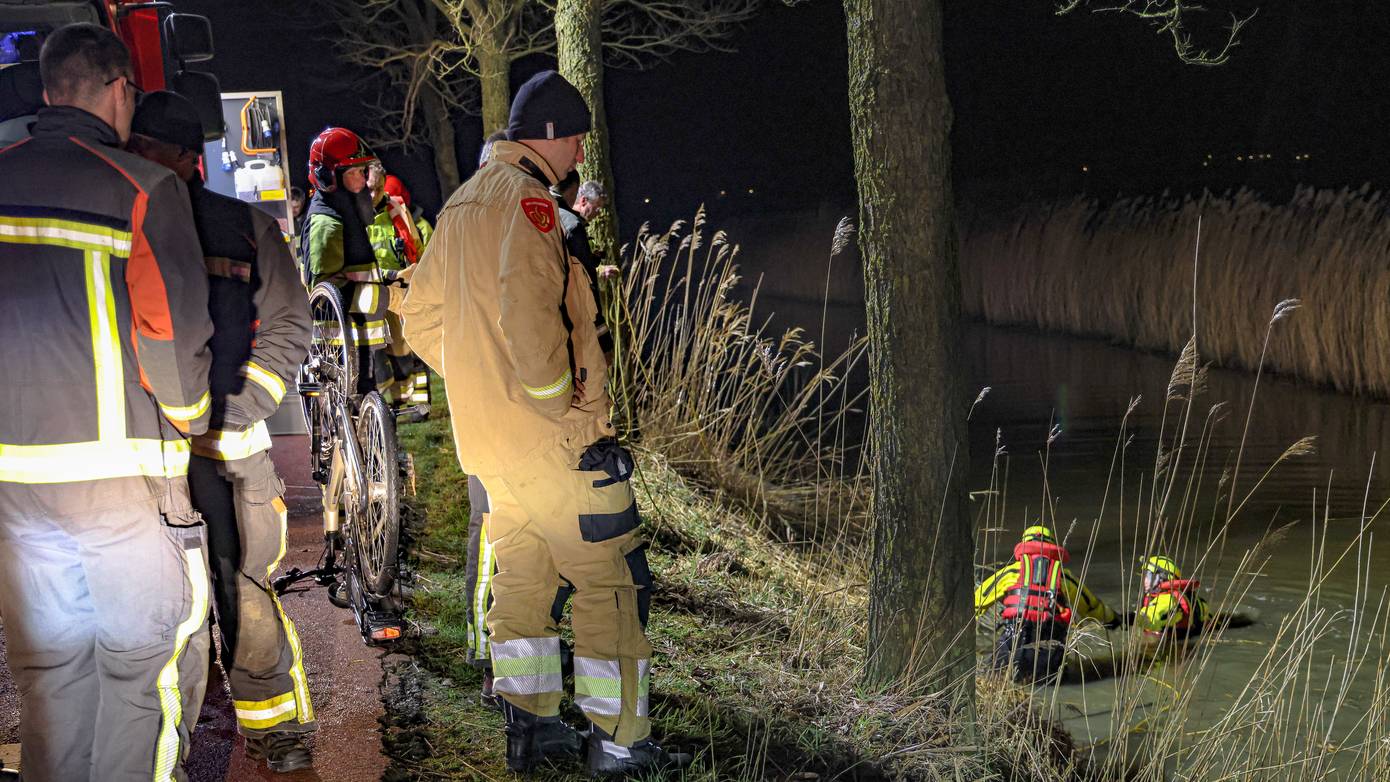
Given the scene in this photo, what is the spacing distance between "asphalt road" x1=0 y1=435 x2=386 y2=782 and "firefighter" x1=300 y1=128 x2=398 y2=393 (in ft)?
4.66

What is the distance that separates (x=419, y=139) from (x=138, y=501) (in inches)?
1130

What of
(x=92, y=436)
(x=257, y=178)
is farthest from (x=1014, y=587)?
(x=257, y=178)

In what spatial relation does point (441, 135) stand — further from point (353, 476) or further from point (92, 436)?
point (92, 436)

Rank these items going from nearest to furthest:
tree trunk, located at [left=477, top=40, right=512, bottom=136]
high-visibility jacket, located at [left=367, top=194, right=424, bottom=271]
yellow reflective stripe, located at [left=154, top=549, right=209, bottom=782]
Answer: yellow reflective stripe, located at [left=154, top=549, right=209, bottom=782] → high-visibility jacket, located at [left=367, top=194, right=424, bottom=271] → tree trunk, located at [left=477, top=40, right=512, bottom=136]

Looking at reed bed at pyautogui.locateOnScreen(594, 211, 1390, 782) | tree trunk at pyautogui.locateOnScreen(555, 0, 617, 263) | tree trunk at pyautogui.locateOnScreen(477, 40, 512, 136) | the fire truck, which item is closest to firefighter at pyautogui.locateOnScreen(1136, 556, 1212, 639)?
reed bed at pyautogui.locateOnScreen(594, 211, 1390, 782)

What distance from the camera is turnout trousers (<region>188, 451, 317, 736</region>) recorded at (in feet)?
12.9

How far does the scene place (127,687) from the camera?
3154mm

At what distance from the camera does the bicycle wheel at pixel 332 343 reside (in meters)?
5.18

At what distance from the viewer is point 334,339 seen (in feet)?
18.0

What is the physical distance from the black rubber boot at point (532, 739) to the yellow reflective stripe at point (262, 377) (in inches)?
45.9

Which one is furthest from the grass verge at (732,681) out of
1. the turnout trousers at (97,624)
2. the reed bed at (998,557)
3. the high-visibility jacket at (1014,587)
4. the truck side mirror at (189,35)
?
the truck side mirror at (189,35)

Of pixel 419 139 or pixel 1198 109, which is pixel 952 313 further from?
pixel 1198 109

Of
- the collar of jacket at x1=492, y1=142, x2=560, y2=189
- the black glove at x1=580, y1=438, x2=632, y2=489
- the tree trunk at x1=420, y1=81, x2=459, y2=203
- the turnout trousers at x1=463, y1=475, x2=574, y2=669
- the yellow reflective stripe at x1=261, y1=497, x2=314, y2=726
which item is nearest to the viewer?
the black glove at x1=580, y1=438, x2=632, y2=489

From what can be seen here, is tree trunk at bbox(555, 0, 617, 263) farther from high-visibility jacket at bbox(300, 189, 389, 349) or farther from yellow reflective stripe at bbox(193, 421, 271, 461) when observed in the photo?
yellow reflective stripe at bbox(193, 421, 271, 461)
